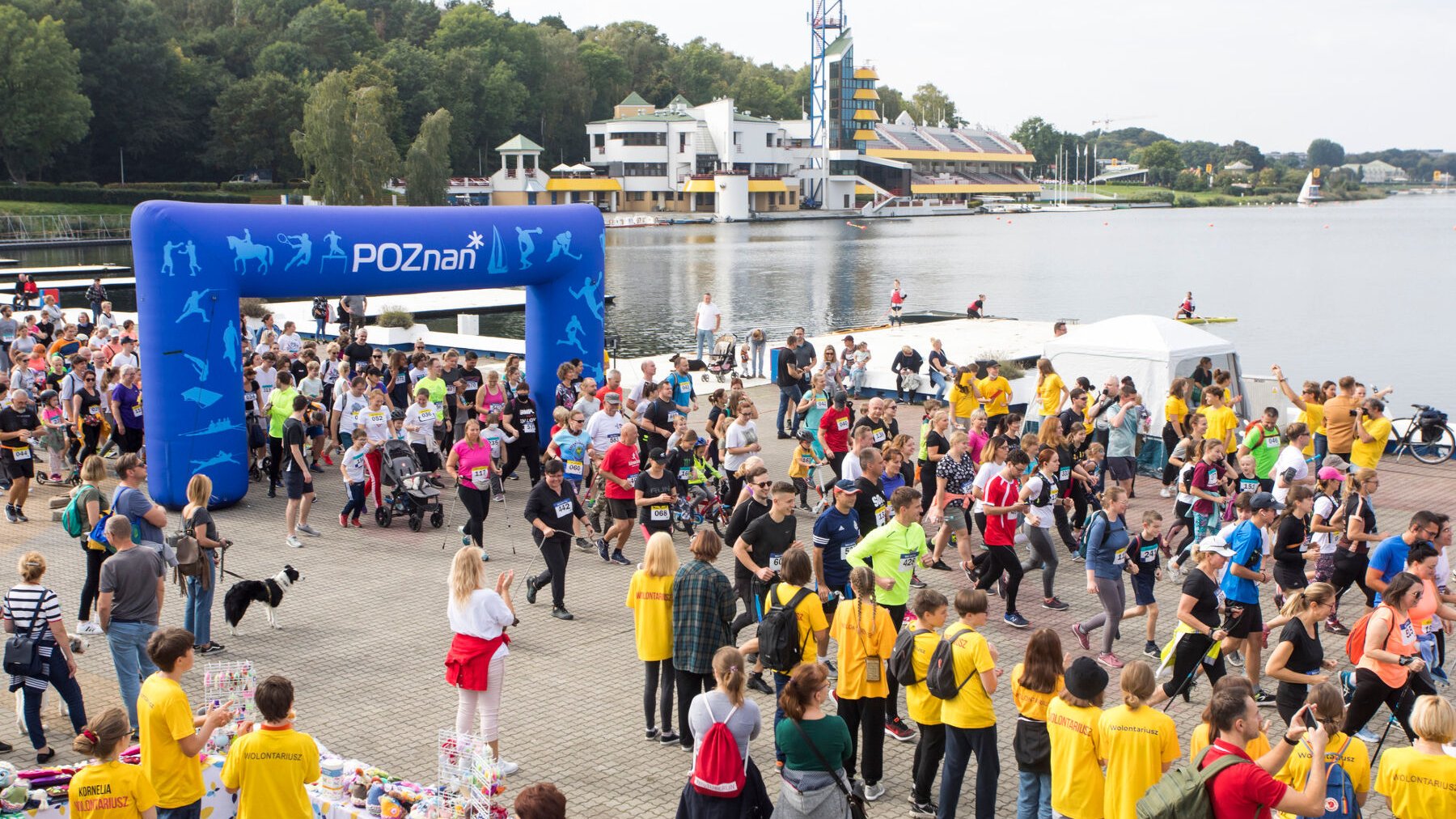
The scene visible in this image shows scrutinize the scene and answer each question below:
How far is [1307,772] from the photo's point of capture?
5277mm

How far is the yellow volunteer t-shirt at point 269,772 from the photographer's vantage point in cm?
542

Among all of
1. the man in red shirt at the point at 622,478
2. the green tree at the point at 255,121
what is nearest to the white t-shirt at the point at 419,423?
the man in red shirt at the point at 622,478

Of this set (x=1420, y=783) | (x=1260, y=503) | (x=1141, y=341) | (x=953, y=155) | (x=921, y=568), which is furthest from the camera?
(x=953, y=155)

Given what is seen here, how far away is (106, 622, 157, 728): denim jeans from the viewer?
764 cm

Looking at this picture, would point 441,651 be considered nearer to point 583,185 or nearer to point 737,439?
point 737,439

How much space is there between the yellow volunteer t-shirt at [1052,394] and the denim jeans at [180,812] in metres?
11.5

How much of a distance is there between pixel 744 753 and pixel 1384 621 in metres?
3.89

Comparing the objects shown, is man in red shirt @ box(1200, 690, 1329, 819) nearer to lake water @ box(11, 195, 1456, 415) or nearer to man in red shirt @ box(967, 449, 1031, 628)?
man in red shirt @ box(967, 449, 1031, 628)

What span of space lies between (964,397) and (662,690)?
28.9ft

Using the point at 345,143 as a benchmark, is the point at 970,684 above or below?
below

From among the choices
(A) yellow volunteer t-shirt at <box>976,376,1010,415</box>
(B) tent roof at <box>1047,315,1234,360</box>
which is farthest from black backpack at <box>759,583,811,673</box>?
(B) tent roof at <box>1047,315,1234,360</box>

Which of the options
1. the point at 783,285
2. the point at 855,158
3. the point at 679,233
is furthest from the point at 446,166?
the point at 855,158

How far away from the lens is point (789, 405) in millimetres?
18469

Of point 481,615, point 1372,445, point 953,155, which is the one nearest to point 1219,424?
point 1372,445
